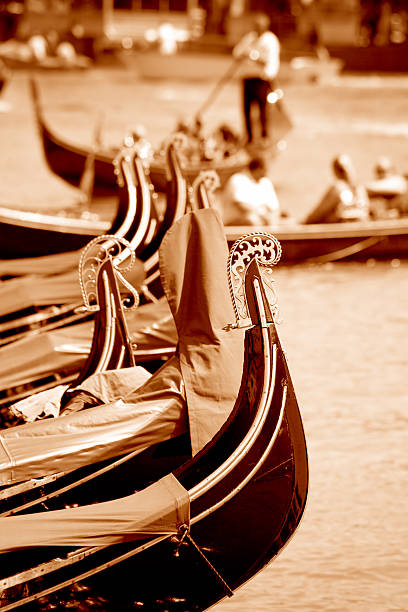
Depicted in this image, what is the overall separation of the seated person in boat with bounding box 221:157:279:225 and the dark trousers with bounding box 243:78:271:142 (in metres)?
2.26

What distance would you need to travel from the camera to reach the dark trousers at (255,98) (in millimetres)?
7672

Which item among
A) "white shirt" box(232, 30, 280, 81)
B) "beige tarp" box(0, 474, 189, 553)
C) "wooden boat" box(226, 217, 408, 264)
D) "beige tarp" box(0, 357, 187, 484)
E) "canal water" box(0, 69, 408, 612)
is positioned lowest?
"canal water" box(0, 69, 408, 612)

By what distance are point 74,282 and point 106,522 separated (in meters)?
1.70

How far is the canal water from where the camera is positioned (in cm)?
269

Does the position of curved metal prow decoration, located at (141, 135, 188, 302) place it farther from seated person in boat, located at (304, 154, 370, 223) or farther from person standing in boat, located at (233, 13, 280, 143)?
person standing in boat, located at (233, 13, 280, 143)

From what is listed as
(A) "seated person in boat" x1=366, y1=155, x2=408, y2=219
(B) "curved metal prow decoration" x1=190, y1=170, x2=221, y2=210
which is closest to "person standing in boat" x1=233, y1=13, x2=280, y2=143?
(A) "seated person in boat" x1=366, y1=155, x2=408, y2=219

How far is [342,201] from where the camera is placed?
5.52m

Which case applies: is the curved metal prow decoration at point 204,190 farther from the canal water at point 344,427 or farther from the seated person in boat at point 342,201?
the seated person in boat at point 342,201

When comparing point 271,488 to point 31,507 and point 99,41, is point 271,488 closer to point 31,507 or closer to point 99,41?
point 31,507

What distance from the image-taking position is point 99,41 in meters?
18.7

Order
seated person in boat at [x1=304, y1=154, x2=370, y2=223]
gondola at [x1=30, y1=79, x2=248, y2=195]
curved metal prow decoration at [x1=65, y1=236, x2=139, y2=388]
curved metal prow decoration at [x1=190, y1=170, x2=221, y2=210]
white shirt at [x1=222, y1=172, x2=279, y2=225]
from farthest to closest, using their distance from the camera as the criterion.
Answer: gondola at [x1=30, y1=79, x2=248, y2=195] → seated person in boat at [x1=304, y1=154, x2=370, y2=223] → white shirt at [x1=222, y1=172, x2=279, y2=225] → curved metal prow decoration at [x1=190, y1=170, x2=221, y2=210] → curved metal prow decoration at [x1=65, y1=236, x2=139, y2=388]

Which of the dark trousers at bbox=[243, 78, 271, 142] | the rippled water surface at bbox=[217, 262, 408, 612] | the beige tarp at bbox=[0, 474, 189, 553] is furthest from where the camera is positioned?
the dark trousers at bbox=[243, 78, 271, 142]

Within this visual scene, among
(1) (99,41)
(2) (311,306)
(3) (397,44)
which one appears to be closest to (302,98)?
(3) (397,44)

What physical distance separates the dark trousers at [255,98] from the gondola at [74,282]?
12.7 feet
